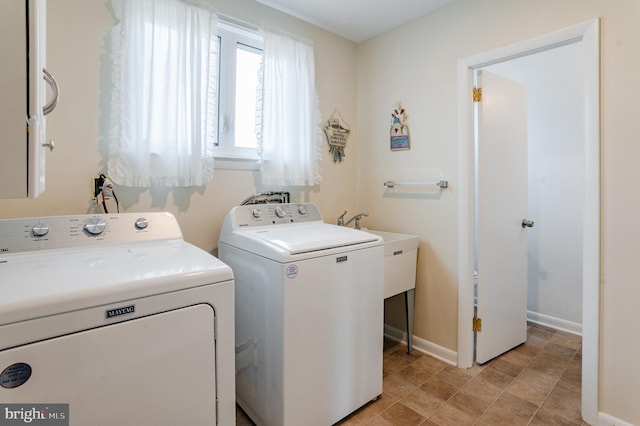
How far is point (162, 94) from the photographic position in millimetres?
1728

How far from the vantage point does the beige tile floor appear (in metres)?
1.71

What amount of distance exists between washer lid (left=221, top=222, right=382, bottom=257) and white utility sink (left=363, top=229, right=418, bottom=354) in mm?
444

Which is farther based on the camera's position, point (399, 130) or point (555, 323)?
point (555, 323)

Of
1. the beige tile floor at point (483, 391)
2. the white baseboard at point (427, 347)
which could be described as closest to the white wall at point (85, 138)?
the beige tile floor at point (483, 391)

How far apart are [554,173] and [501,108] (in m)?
0.94

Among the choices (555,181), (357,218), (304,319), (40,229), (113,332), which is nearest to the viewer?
(113,332)

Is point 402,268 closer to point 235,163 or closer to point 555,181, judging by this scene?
point 235,163

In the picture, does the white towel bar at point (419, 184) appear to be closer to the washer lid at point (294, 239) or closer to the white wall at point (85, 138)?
the washer lid at point (294, 239)

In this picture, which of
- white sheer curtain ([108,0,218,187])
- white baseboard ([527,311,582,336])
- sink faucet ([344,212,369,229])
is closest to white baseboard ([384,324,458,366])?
sink faucet ([344,212,369,229])

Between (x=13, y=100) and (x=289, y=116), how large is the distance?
5.42 ft

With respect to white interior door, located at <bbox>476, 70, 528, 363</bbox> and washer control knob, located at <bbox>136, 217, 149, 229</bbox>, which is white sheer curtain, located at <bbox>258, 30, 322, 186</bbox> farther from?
white interior door, located at <bbox>476, 70, 528, 363</bbox>

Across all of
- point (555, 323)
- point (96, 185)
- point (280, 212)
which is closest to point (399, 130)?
point (280, 212)

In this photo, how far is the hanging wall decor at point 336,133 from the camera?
8.54 feet

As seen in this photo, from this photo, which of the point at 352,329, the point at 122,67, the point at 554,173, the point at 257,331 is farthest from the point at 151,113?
the point at 554,173
